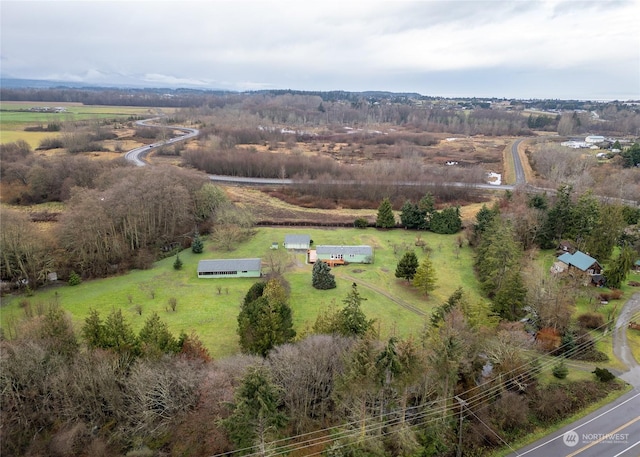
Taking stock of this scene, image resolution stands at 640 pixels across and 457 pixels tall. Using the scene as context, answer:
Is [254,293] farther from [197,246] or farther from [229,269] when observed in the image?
[197,246]

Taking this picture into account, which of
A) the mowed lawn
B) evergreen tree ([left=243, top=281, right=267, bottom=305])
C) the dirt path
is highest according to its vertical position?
evergreen tree ([left=243, top=281, right=267, bottom=305])

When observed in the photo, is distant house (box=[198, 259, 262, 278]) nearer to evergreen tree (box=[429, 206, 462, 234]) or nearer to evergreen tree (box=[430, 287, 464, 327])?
evergreen tree (box=[430, 287, 464, 327])

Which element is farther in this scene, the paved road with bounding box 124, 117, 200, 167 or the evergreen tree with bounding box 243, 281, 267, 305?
the paved road with bounding box 124, 117, 200, 167

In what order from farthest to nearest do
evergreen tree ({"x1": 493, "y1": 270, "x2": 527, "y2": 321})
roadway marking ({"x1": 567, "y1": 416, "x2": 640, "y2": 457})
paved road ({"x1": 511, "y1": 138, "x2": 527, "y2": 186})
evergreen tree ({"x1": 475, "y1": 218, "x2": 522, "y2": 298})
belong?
paved road ({"x1": 511, "y1": 138, "x2": 527, "y2": 186})
evergreen tree ({"x1": 475, "y1": 218, "x2": 522, "y2": 298})
evergreen tree ({"x1": 493, "y1": 270, "x2": 527, "y2": 321})
roadway marking ({"x1": 567, "y1": 416, "x2": 640, "y2": 457})

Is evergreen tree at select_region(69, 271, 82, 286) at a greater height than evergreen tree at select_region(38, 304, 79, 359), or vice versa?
evergreen tree at select_region(38, 304, 79, 359)

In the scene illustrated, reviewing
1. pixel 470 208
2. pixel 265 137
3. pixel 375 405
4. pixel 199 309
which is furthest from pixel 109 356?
pixel 265 137

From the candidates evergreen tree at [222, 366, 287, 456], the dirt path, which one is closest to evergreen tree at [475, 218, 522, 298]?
the dirt path

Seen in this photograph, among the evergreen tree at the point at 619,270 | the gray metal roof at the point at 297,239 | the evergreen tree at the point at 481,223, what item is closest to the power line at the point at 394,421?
the evergreen tree at the point at 619,270

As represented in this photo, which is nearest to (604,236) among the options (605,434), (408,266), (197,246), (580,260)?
(580,260)
